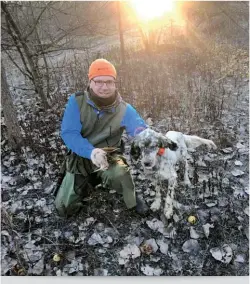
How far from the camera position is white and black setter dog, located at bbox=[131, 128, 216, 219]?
106 inches

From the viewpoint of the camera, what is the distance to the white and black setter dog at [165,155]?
2684mm

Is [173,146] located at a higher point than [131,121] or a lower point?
lower

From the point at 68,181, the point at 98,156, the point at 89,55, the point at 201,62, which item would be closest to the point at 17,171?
the point at 68,181

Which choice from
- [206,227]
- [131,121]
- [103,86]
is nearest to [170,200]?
[206,227]

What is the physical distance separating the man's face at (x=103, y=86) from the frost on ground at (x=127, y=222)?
76 centimetres

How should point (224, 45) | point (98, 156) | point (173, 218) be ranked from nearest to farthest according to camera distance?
1. point (98, 156)
2. point (173, 218)
3. point (224, 45)

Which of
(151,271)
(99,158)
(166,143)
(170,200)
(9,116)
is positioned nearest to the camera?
(151,271)

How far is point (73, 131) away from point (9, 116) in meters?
1.21

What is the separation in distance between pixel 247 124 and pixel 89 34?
5.68ft

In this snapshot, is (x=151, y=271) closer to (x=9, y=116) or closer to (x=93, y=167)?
(x=93, y=167)

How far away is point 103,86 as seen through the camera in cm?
271

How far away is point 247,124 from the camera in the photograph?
3270 millimetres

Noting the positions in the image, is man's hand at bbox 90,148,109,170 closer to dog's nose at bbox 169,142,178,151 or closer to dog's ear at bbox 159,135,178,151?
dog's ear at bbox 159,135,178,151

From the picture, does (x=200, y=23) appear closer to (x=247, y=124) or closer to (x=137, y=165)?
(x=247, y=124)
